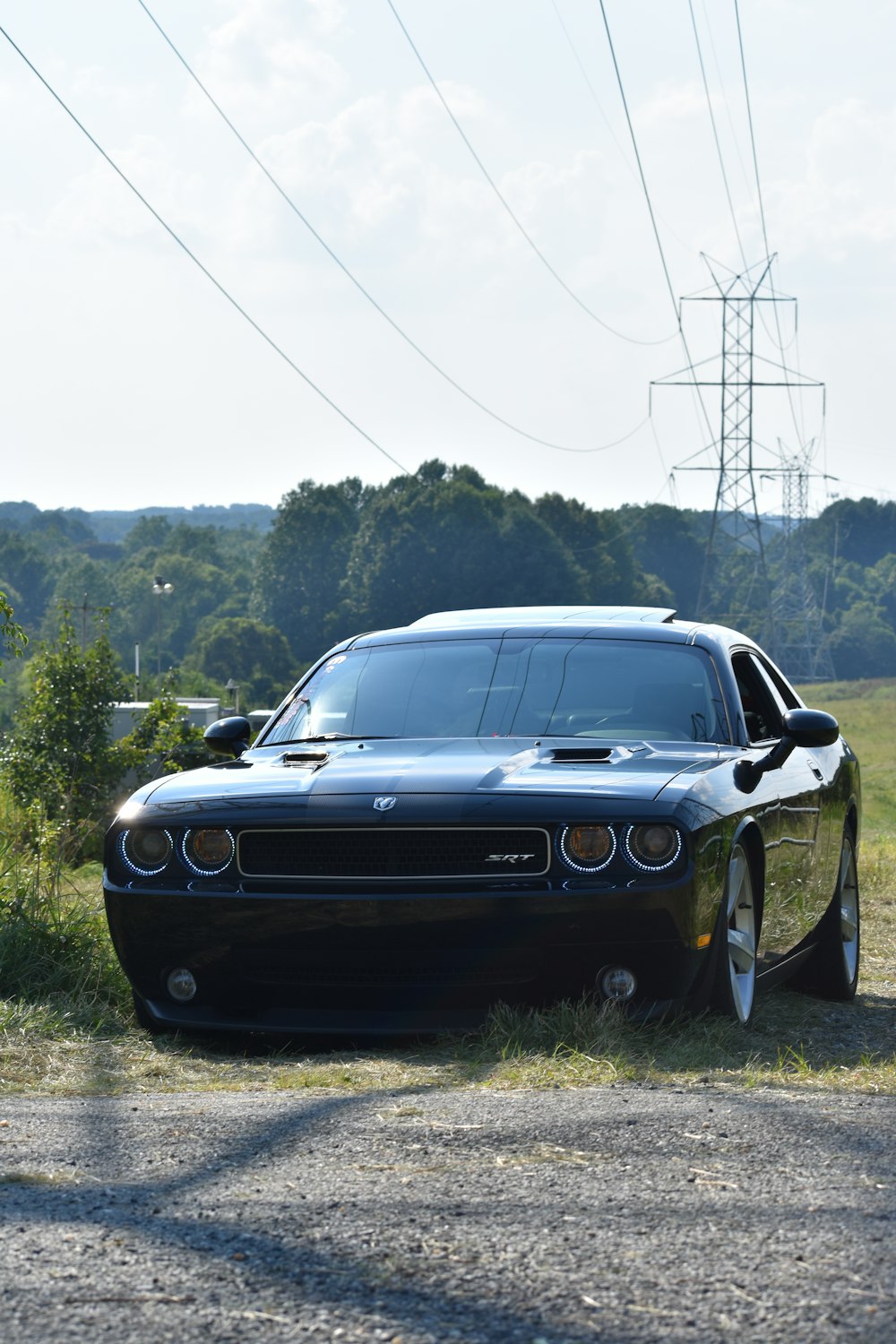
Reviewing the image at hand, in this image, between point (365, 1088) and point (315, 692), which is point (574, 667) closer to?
point (315, 692)

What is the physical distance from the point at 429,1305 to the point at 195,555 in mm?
186566

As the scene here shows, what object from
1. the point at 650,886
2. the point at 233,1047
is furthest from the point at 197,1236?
the point at 233,1047

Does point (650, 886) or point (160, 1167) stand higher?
point (650, 886)

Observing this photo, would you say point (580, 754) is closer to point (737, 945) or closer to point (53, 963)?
point (737, 945)

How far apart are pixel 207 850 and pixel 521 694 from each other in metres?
1.50

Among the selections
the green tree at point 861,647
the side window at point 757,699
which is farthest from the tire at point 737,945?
the green tree at point 861,647

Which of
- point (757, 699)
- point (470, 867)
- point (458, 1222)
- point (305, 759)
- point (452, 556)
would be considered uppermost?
point (452, 556)

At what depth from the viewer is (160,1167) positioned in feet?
11.7

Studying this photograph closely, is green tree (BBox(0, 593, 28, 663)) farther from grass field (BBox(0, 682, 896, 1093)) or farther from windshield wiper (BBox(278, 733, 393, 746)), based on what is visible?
windshield wiper (BBox(278, 733, 393, 746))

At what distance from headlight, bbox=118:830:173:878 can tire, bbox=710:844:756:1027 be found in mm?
1764

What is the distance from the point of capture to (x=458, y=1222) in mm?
3057

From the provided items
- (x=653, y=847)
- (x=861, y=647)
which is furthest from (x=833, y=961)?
(x=861, y=647)

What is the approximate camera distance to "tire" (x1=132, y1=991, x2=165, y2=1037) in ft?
18.8

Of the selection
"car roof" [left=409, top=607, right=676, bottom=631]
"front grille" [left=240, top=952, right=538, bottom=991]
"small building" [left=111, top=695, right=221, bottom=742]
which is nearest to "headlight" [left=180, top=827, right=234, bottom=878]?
"front grille" [left=240, top=952, right=538, bottom=991]
